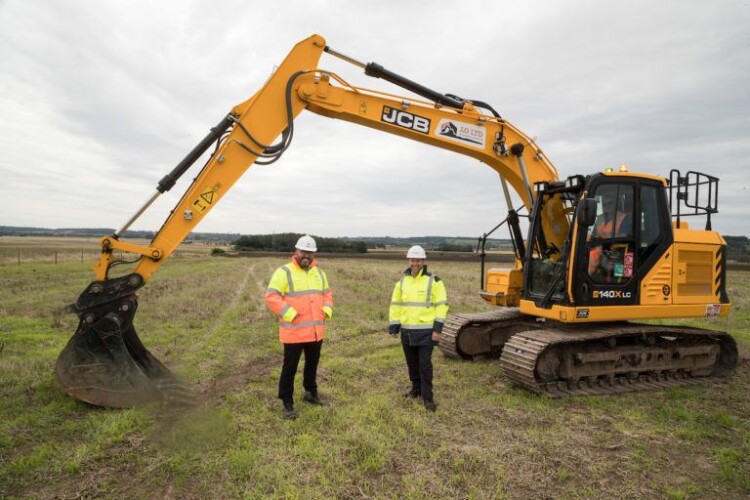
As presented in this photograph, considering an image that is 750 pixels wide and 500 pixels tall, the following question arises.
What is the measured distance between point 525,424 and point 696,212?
468cm

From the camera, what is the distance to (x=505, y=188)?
8.34m

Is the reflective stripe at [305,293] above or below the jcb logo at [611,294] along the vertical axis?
below

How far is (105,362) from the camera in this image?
584 centimetres

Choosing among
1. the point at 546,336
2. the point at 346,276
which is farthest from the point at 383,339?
the point at 346,276

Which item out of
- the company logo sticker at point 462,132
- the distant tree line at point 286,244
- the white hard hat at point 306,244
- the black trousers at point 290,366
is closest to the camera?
the black trousers at point 290,366

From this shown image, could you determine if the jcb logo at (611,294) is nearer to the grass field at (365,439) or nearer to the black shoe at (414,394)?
the grass field at (365,439)

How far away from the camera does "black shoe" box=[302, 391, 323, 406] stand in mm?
6156

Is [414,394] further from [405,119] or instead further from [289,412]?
[405,119]

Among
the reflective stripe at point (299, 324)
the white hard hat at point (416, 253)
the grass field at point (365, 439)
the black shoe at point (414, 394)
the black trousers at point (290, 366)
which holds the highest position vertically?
the white hard hat at point (416, 253)

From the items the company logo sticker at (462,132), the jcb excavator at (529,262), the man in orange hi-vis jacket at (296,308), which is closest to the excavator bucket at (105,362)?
the jcb excavator at (529,262)

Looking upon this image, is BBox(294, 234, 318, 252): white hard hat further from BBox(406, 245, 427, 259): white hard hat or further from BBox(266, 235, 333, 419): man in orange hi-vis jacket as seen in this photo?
BBox(406, 245, 427, 259): white hard hat

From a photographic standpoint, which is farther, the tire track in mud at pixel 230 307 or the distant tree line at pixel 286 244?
the distant tree line at pixel 286 244

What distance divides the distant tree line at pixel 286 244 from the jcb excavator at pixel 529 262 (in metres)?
50.9

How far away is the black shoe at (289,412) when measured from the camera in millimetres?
5642
